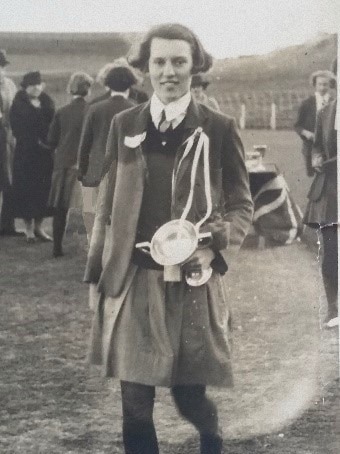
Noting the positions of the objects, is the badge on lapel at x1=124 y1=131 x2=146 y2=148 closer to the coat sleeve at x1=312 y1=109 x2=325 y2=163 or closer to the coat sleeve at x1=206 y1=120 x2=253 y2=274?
the coat sleeve at x1=206 y1=120 x2=253 y2=274

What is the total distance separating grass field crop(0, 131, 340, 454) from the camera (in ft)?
4.41

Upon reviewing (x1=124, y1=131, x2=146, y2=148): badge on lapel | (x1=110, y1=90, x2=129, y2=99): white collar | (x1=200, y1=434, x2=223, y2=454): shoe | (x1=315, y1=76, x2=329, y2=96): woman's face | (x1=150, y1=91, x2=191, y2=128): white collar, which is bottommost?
(x1=200, y1=434, x2=223, y2=454): shoe

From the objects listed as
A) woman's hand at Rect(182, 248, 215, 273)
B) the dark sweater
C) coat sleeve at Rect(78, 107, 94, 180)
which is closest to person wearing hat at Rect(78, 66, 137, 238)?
coat sleeve at Rect(78, 107, 94, 180)

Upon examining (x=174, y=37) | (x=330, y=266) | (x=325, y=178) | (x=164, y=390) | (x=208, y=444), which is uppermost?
(x=174, y=37)

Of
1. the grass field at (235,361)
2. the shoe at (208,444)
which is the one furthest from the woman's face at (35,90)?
the shoe at (208,444)

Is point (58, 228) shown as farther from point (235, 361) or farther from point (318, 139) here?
point (318, 139)

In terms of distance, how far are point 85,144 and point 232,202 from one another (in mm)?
356

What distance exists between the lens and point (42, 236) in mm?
1367

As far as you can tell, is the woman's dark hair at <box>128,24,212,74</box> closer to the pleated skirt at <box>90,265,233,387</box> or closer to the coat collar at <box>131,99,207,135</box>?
the coat collar at <box>131,99,207,135</box>

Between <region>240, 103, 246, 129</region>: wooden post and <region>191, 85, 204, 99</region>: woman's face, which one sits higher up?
<region>191, 85, 204, 99</region>: woman's face

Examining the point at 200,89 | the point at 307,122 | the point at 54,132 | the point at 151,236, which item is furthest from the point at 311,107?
the point at 54,132

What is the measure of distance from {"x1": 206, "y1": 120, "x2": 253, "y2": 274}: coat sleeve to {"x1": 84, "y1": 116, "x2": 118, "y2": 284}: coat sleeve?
0.24m

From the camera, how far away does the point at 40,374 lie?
53.2 inches

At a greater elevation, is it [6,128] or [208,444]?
[6,128]
